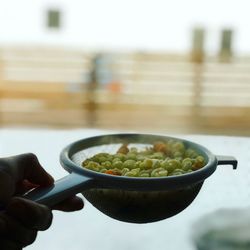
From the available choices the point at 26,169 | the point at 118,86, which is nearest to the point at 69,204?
the point at 26,169

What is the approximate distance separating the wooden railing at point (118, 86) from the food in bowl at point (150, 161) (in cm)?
190

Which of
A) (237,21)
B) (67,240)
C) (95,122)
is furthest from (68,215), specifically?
(237,21)

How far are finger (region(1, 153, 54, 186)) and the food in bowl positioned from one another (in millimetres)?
90

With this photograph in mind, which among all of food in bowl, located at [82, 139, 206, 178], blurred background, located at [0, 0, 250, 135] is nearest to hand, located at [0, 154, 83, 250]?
food in bowl, located at [82, 139, 206, 178]

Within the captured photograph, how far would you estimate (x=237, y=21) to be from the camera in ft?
8.48

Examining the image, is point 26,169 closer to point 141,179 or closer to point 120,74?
point 141,179

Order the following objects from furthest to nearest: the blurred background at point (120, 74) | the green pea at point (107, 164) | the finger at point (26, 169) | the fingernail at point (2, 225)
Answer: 1. the blurred background at point (120, 74)
2. the green pea at point (107, 164)
3. the finger at point (26, 169)
4. the fingernail at point (2, 225)

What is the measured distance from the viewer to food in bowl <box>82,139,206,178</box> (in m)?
0.69

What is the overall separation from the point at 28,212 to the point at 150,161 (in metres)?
0.27

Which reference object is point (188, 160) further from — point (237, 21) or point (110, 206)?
point (237, 21)

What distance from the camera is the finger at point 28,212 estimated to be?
19.7 inches

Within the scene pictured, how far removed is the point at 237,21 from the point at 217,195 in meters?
1.94

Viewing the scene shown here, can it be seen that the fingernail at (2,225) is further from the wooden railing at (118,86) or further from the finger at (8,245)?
the wooden railing at (118,86)

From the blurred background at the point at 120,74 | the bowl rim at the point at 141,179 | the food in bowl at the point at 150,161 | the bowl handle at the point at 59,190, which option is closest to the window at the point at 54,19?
the blurred background at the point at 120,74
